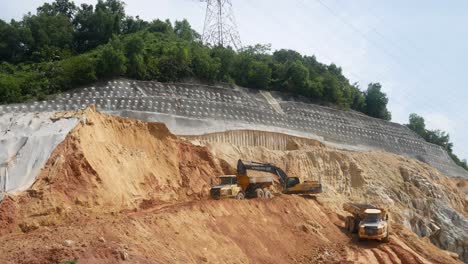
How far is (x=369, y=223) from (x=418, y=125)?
36001 mm

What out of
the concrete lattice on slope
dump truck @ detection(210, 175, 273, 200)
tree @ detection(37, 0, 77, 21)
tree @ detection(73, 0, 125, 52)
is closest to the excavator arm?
dump truck @ detection(210, 175, 273, 200)

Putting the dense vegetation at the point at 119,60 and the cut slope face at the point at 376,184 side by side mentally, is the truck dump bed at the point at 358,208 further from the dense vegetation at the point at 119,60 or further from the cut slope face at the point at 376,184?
the dense vegetation at the point at 119,60

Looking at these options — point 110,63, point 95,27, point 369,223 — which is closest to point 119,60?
point 110,63

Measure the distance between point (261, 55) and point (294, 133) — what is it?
12988 mm

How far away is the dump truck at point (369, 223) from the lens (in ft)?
87.4

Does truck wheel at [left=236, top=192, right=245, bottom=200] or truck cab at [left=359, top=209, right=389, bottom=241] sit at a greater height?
truck wheel at [left=236, top=192, right=245, bottom=200]

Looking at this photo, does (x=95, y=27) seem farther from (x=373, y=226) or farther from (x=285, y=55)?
(x=373, y=226)

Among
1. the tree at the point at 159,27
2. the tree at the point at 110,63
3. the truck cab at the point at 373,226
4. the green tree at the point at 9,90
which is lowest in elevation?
the truck cab at the point at 373,226

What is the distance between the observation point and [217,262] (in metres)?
21.8

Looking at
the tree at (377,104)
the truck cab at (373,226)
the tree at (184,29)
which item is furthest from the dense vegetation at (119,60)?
the truck cab at (373,226)

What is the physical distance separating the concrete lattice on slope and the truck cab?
1047 cm

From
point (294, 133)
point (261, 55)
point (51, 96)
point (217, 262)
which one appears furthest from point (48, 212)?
point (261, 55)

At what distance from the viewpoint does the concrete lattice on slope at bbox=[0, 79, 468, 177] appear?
31922mm

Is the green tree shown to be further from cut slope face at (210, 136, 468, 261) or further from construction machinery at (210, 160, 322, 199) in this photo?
construction machinery at (210, 160, 322, 199)
